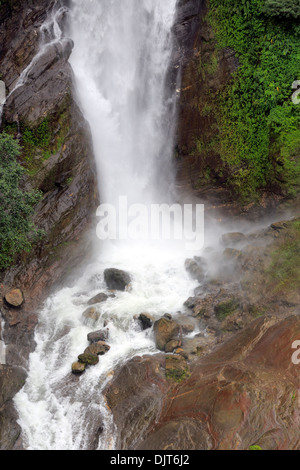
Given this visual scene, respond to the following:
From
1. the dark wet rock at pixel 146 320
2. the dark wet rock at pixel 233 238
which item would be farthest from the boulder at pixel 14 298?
the dark wet rock at pixel 233 238

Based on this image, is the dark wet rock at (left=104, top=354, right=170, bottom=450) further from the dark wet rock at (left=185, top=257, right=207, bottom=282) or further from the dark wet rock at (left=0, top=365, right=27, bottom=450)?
the dark wet rock at (left=185, top=257, right=207, bottom=282)

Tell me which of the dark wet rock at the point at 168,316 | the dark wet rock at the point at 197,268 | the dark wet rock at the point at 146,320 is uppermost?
the dark wet rock at the point at 197,268

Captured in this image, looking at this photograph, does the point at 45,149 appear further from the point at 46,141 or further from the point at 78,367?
the point at 78,367

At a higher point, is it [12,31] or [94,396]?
[12,31]

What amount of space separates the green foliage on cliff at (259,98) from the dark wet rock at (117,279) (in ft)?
25.6

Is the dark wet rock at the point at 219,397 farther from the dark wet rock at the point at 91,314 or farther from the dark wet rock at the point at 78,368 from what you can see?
the dark wet rock at the point at 91,314

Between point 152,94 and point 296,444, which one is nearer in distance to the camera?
point 296,444

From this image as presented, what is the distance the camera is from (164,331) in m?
12.1

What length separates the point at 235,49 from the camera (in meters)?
17.5

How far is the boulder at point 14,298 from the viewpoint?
13.3 metres

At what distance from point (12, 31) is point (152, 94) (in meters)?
7.58
